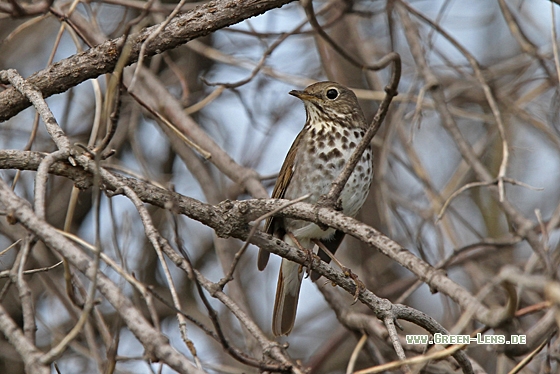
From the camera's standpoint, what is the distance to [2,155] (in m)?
2.80

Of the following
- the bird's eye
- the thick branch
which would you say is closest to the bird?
the bird's eye

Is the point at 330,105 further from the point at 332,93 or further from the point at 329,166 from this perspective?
the point at 329,166

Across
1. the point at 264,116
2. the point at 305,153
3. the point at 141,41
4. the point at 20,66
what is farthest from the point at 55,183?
the point at 141,41

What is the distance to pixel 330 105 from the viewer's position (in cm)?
499

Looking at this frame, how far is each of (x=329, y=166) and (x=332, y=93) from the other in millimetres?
684

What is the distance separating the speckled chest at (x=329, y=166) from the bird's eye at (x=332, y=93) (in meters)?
0.24

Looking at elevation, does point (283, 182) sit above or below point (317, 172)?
above

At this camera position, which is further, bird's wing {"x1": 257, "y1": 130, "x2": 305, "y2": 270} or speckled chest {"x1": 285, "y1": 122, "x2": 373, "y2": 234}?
bird's wing {"x1": 257, "y1": 130, "x2": 305, "y2": 270}

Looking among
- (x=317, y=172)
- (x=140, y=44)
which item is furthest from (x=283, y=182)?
(x=140, y=44)

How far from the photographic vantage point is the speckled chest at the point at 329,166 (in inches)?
183

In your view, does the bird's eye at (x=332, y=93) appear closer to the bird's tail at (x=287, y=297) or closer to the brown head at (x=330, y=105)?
the brown head at (x=330, y=105)

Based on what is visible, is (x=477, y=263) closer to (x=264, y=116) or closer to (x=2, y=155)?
(x=264, y=116)

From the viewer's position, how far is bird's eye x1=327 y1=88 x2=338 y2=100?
16.6ft

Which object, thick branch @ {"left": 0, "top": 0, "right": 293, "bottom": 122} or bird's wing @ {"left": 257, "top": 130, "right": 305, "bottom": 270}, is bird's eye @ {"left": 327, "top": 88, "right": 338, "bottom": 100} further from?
thick branch @ {"left": 0, "top": 0, "right": 293, "bottom": 122}
